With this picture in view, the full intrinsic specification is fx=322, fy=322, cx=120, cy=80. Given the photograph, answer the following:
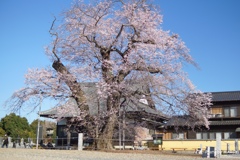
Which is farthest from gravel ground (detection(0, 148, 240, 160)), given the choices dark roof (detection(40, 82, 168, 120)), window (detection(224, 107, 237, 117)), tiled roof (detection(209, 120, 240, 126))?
window (detection(224, 107, 237, 117))

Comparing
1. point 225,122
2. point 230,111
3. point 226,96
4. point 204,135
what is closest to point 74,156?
point 204,135

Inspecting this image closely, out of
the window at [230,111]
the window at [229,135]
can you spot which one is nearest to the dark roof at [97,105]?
the window at [229,135]

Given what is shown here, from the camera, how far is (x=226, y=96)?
36.0 meters

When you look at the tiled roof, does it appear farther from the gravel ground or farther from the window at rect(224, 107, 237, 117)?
the gravel ground

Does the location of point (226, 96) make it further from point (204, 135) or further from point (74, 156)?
point (74, 156)

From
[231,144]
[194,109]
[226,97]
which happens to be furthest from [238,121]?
[194,109]

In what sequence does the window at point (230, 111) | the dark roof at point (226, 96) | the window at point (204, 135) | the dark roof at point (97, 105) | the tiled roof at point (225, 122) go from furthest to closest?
1. the dark roof at point (226, 96)
2. the window at point (230, 111)
3. the window at point (204, 135)
4. the tiled roof at point (225, 122)
5. the dark roof at point (97, 105)

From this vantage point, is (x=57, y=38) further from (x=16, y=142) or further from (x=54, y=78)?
(x=16, y=142)

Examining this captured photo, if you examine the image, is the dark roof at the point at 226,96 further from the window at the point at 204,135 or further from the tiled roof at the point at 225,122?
the window at the point at 204,135

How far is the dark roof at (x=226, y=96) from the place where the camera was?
115 ft

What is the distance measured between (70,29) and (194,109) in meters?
9.31

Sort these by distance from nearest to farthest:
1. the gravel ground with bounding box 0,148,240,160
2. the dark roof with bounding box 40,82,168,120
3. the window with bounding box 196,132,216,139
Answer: the gravel ground with bounding box 0,148,240,160
the dark roof with bounding box 40,82,168,120
the window with bounding box 196,132,216,139

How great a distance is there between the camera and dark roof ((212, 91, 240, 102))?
35031mm

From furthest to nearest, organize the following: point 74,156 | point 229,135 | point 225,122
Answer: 1. point 225,122
2. point 229,135
3. point 74,156
